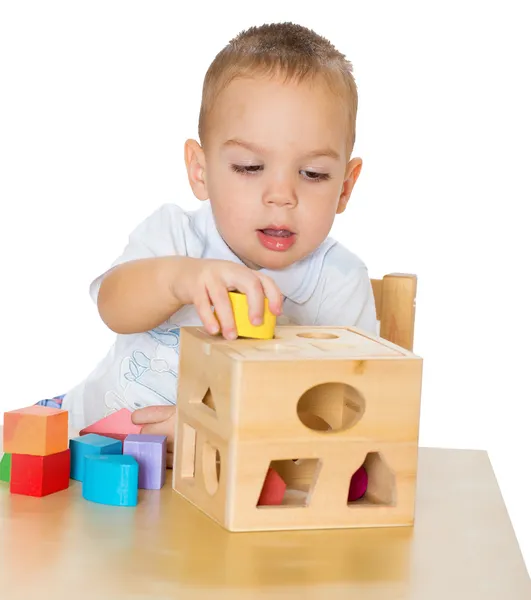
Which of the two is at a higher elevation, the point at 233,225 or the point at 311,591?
the point at 233,225

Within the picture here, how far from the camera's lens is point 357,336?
1011 millimetres

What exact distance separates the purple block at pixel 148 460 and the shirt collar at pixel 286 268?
42 cm

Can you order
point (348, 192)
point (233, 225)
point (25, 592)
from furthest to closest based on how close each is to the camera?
point (348, 192), point (233, 225), point (25, 592)

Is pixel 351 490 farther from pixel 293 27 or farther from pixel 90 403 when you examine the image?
pixel 293 27

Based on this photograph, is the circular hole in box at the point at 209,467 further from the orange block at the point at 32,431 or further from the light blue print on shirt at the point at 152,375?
the light blue print on shirt at the point at 152,375

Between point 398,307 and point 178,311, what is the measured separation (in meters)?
0.32

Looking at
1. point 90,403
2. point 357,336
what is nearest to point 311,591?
point 357,336

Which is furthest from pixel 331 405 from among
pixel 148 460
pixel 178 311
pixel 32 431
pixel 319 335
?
pixel 178 311

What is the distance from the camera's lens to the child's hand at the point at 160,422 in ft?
3.56

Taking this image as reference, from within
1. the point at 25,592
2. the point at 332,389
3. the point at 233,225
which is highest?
the point at 233,225

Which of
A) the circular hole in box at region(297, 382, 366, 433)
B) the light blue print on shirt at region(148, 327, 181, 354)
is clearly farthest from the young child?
the circular hole in box at region(297, 382, 366, 433)

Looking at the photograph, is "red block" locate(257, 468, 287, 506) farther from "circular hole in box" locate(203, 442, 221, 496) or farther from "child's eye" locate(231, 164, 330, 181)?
"child's eye" locate(231, 164, 330, 181)

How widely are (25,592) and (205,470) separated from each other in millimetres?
250

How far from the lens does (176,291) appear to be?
1.07 metres
